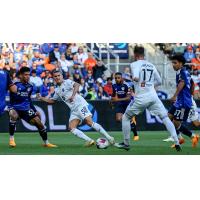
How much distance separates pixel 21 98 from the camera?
54.5 feet

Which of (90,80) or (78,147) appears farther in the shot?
(90,80)

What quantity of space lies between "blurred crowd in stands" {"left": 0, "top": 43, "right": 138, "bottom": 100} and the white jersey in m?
12.7

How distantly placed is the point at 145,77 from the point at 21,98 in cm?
359

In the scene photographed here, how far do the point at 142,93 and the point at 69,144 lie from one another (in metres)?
3.38

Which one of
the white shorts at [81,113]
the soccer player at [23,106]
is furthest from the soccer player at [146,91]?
the soccer player at [23,106]

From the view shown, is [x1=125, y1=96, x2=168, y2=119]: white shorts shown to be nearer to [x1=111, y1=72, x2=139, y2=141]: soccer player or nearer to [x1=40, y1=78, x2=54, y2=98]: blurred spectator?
[x1=111, y1=72, x2=139, y2=141]: soccer player

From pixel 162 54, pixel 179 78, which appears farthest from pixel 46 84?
pixel 179 78

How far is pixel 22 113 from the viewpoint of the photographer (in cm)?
1658

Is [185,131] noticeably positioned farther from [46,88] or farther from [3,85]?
[46,88]

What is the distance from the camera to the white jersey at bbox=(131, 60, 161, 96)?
14156 mm

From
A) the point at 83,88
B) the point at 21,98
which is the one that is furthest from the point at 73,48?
the point at 21,98

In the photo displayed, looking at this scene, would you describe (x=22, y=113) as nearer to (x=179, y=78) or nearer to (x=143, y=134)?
(x=179, y=78)

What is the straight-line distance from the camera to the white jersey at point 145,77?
1416cm

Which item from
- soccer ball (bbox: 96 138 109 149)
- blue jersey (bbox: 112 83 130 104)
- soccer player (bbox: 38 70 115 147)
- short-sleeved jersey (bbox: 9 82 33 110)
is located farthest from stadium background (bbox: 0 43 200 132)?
soccer ball (bbox: 96 138 109 149)
